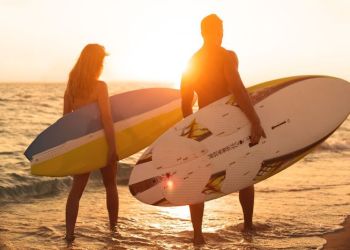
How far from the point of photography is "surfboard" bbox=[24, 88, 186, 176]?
5.07 meters

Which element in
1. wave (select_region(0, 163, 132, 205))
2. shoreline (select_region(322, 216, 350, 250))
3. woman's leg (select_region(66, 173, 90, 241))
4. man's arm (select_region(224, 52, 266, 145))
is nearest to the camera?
shoreline (select_region(322, 216, 350, 250))

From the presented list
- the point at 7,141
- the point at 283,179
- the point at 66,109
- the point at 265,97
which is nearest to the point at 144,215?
the point at 66,109

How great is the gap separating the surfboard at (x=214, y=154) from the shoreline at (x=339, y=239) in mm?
748

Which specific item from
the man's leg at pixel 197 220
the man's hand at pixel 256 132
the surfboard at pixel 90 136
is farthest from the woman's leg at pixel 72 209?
the man's hand at pixel 256 132

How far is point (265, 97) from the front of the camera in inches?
191

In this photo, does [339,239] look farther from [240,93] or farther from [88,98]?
[88,98]

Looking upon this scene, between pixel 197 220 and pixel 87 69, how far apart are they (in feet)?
5.39

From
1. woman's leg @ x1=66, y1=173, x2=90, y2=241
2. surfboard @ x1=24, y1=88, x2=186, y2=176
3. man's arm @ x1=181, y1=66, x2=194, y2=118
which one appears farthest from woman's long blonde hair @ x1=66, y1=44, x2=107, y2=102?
woman's leg @ x1=66, y1=173, x2=90, y2=241

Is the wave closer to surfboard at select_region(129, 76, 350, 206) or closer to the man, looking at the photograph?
surfboard at select_region(129, 76, 350, 206)

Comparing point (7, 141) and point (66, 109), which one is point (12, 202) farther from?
point (7, 141)

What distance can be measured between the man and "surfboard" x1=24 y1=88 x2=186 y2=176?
3.35 ft

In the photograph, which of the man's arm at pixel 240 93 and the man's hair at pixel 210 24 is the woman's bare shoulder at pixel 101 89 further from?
the man's arm at pixel 240 93

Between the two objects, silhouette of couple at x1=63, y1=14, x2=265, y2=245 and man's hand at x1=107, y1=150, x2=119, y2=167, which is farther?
man's hand at x1=107, y1=150, x2=119, y2=167

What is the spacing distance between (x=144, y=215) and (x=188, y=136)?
164 centimetres
